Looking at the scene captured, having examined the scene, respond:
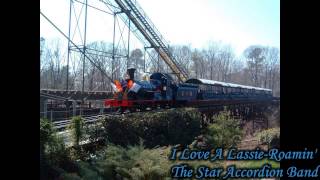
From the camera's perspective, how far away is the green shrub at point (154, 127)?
10805mm

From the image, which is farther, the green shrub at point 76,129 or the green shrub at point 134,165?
the green shrub at point 76,129

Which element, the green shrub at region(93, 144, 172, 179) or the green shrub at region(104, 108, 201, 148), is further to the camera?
the green shrub at region(104, 108, 201, 148)

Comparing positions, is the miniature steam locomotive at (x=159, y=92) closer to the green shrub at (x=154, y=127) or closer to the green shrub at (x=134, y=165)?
the green shrub at (x=154, y=127)

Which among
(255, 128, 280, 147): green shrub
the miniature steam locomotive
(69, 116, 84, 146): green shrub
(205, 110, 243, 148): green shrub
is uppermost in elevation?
the miniature steam locomotive

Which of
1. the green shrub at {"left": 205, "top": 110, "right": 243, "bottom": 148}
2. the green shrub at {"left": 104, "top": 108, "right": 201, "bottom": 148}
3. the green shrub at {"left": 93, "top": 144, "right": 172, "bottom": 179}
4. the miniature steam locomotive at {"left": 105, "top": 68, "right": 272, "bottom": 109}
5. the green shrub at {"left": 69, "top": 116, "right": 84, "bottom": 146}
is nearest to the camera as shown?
the green shrub at {"left": 93, "top": 144, "right": 172, "bottom": 179}

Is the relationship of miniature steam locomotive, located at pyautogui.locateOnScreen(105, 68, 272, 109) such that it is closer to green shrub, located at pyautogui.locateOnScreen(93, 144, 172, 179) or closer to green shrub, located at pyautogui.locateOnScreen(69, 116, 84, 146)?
green shrub, located at pyautogui.locateOnScreen(69, 116, 84, 146)

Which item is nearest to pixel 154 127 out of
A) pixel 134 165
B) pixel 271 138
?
pixel 271 138

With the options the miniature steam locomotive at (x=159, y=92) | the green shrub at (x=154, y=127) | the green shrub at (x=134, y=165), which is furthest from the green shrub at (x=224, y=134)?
the green shrub at (x=134, y=165)

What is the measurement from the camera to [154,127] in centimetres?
1300

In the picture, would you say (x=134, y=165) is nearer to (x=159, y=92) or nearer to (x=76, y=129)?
(x=76, y=129)

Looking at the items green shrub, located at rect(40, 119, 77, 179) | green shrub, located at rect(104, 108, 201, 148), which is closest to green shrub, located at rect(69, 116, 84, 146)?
green shrub, located at rect(40, 119, 77, 179)

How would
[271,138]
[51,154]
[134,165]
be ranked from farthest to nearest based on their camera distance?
[271,138]
[51,154]
[134,165]

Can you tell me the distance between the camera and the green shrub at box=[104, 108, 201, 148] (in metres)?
10.8
